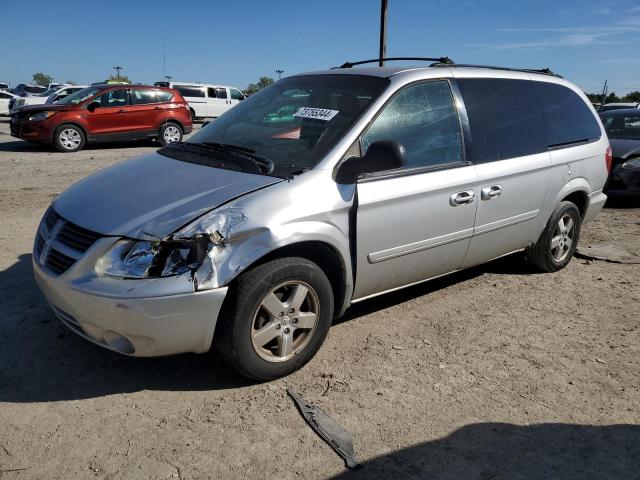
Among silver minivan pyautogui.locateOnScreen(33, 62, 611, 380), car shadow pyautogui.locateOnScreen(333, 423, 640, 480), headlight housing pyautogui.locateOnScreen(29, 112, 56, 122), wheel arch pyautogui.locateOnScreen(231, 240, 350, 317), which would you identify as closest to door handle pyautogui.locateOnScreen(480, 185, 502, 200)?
silver minivan pyautogui.locateOnScreen(33, 62, 611, 380)

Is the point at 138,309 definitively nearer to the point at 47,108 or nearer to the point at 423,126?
the point at 423,126

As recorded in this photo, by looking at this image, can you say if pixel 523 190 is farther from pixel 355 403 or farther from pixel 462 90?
pixel 355 403

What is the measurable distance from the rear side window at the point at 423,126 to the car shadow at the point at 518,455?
5.69ft

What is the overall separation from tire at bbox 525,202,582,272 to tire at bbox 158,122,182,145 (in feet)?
39.3

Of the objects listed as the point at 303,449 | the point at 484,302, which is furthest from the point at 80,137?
the point at 303,449

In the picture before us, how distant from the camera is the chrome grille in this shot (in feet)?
9.61

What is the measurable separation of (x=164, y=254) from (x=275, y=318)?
2.34 feet

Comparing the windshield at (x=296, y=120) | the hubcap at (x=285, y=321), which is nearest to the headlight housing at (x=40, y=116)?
the windshield at (x=296, y=120)

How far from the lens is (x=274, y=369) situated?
3176 mm

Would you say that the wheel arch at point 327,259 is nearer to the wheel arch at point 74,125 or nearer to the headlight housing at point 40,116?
the wheel arch at point 74,125

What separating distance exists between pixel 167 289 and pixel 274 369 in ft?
2.68

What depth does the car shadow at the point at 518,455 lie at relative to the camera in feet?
8.27

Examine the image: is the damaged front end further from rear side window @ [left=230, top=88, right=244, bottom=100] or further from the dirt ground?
rear side window @ [left=230, top=88, right=244, bottom=100]

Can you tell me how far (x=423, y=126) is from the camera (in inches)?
150
